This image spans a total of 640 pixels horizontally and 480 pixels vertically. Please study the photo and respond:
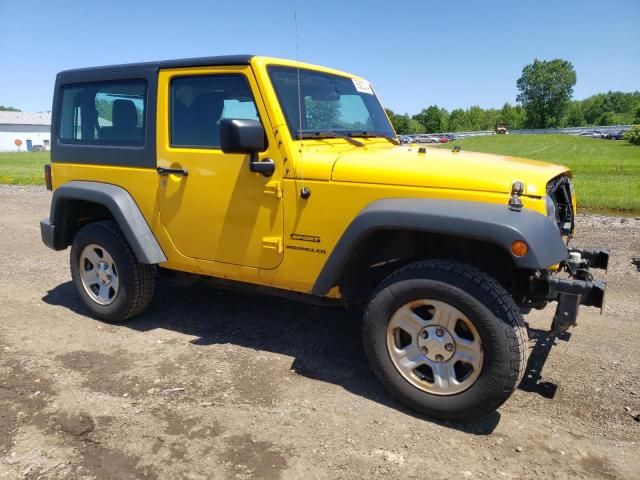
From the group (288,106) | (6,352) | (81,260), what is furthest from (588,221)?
(6,352)

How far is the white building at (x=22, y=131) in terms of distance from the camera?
8856 cm

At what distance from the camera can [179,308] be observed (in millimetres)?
4980

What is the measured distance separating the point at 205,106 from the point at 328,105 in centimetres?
93

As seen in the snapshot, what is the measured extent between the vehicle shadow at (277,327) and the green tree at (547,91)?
124945 mm

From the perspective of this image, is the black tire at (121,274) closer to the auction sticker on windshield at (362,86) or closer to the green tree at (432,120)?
the auction sticker on windshield at (362,86)

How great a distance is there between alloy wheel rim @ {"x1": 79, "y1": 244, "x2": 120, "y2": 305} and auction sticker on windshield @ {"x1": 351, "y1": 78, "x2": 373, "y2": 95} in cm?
259

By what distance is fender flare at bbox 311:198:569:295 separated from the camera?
8.77ft

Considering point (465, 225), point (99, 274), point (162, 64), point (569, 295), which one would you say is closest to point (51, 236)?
point (99, 274)

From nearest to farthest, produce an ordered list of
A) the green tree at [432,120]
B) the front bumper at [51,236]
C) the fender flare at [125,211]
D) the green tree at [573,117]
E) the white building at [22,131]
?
1. the fender flare at [125,211]
2. the front bumper at [51,236]
3. the white building at [22,131]
4. the green tree at [432,120]
5. the green tree at [573,117]

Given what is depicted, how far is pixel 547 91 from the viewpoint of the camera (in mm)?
119625

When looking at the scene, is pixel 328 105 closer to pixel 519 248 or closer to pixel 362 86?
pixel 362 86

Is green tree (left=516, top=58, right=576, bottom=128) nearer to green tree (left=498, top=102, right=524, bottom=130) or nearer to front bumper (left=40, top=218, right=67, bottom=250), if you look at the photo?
green tree (left=498, top=102, right=524, bottom=130)

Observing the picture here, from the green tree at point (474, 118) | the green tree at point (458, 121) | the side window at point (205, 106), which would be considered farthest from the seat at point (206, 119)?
the green tree at point (474, 118)

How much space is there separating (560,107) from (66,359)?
130885 mm
